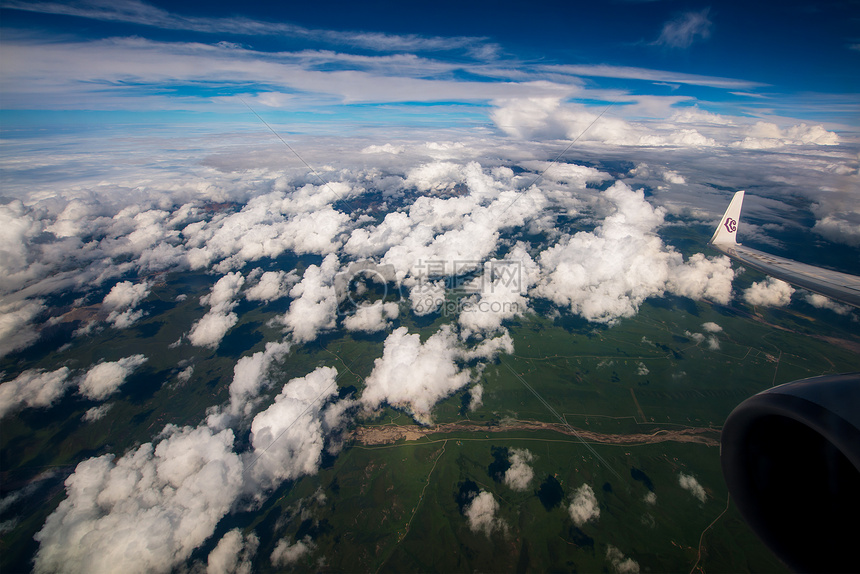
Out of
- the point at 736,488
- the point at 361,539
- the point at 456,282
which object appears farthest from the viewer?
the point at 456,282

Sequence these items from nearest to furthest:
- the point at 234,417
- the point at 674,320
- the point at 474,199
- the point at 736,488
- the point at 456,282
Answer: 1. the point at 736,488
2. the point at 234,417
3. the point at 674,320
4. the point at 456,282
5. the point at 474,199

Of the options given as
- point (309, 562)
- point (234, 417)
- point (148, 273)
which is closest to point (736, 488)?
point (309, 562)

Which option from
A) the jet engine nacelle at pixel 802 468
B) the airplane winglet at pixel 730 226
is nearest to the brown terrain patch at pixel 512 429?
the airplane winglet at pixel 730 226

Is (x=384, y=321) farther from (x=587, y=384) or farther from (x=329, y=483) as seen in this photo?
(x=587, y=384)

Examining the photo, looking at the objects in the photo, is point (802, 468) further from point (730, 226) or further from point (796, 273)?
point (730, 226)

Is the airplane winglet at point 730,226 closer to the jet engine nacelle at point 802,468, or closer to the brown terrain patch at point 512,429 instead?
the jet engine nacelle at point 802,468

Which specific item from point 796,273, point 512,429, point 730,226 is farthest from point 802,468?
point 512,429

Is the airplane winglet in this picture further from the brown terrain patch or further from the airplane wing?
the brown terrain patch
